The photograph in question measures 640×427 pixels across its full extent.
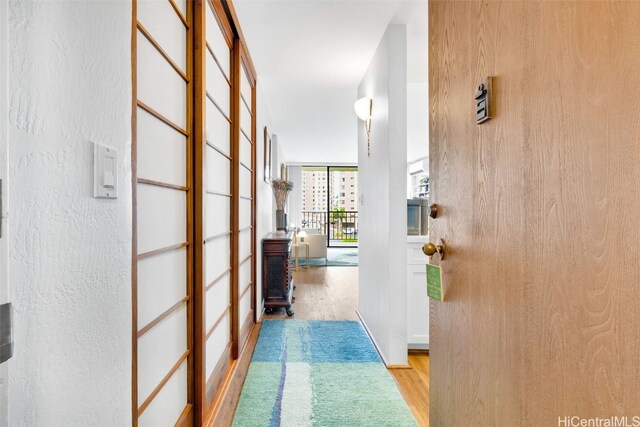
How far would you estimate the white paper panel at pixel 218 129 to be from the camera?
1.84 meters

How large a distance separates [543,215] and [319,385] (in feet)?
5.99

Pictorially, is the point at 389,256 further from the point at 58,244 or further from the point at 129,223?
the point at 58,244

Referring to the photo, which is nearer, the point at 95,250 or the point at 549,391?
the point at 549,391

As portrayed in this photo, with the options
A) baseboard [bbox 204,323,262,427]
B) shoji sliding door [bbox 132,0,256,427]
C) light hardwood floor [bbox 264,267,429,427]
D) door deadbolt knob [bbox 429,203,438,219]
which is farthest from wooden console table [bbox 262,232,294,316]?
door deadbolt knob [bbox 429,203,438,219]

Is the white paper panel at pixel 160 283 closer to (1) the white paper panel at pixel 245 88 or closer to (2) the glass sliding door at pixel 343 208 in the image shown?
(1) the white paper panel at pixel 245 88

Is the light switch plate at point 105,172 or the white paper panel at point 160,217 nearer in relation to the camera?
the light switch plate at point 105,172

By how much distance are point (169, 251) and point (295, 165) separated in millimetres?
9053

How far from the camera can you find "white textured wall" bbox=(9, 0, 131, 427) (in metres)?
0.52

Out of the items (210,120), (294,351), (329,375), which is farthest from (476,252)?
(294,351)

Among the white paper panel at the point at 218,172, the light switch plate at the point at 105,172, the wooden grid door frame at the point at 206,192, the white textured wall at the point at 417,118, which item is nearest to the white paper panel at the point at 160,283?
the wooden grid door frame at the point at 206,192

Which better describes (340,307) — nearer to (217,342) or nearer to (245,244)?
(245,244)

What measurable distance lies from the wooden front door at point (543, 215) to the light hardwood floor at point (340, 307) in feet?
3.59

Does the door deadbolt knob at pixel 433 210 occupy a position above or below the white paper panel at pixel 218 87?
below

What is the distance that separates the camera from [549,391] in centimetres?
63
